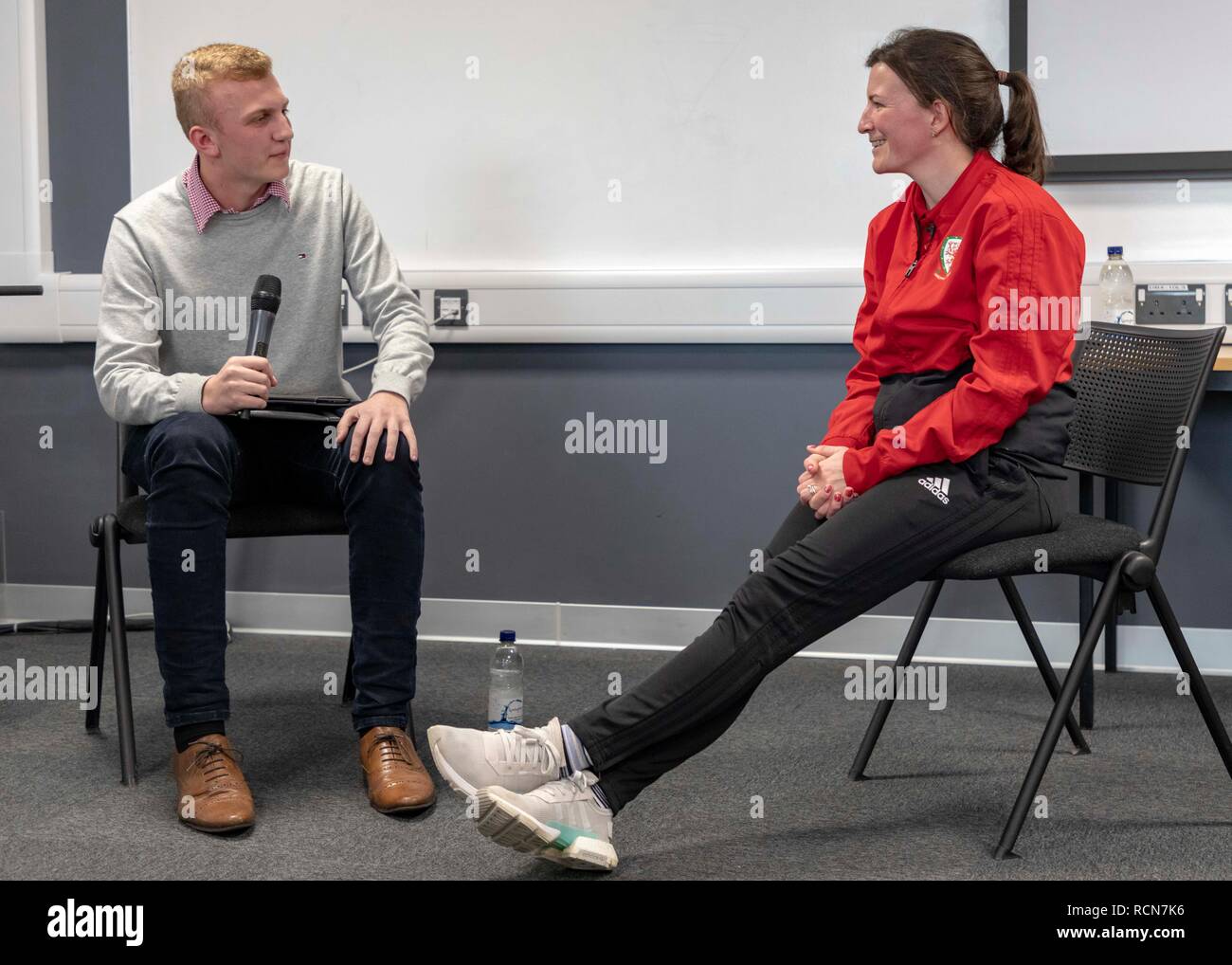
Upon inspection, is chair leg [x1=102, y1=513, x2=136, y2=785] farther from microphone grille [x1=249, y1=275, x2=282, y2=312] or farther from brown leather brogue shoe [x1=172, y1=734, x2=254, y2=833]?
microphone grille [x1=249, y1=275, x2=282, y2=312]

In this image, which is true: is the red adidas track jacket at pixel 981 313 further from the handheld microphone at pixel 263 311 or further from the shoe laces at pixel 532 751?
the handheld microphone at pixel 263 311

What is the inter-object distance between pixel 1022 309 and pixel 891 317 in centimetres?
21

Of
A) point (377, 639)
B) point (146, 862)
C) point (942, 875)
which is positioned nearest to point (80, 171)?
point (377, 639)

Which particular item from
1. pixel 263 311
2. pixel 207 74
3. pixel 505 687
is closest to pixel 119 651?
pixel 263 311

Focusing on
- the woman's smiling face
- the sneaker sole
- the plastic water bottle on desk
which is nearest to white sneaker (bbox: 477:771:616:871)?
the sneaker sole

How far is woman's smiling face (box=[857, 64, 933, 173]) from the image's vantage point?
1.82 metres

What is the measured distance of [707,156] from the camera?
9.47 ft

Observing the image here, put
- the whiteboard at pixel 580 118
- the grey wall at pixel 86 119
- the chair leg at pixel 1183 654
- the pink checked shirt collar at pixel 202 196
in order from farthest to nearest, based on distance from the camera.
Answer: the grey wall at pixel 86 119
the whiteboard at pixel 580 118
the pink checked shirt collar at pixel 202 196
the chair leg at pixel 1183 654

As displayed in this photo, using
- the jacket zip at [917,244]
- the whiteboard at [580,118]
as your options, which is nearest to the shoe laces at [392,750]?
the jacket zip at [917,244]

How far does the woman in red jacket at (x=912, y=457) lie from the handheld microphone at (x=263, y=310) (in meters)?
0.71

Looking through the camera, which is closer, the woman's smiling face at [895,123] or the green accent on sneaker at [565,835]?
the green accent on sneaker at [565,835]

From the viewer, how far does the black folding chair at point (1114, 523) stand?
5.69ft

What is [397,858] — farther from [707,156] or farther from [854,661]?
[707,156]

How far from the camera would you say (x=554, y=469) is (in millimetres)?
3039
